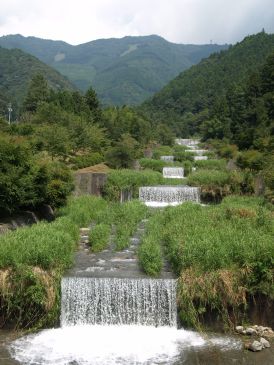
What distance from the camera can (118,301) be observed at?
1239cm

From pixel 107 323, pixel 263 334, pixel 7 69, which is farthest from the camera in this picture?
pixel 7 69

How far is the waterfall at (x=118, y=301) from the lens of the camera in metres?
12.3

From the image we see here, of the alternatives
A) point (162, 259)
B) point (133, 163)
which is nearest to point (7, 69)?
point (133, 163)

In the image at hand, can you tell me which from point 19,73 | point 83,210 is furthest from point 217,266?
point 19,73

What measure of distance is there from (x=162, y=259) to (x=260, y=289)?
3.44 m

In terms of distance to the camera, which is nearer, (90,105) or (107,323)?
(107,323)

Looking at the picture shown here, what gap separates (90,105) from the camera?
51000 millimetres

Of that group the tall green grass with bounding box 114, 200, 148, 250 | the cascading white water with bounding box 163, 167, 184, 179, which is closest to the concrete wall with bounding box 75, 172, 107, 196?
the tall green grass with bounding box 114, 200, 148, 250

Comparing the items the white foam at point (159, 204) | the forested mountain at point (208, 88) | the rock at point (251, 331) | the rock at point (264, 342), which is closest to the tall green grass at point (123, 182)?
Answer: the white foam at point (159, 204)

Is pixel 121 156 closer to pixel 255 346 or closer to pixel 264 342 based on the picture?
pixel 264 342

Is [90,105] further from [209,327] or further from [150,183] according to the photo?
[209,327]

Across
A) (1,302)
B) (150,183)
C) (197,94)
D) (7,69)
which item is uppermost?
(7,69)

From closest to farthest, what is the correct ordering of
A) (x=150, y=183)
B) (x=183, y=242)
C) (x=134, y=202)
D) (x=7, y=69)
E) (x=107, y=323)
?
1. (x=107, y=323)
2. (x=183, y=242)
3. (x=134, y=202)
4. (x=150, y=183)
5. (x=7, y=69)

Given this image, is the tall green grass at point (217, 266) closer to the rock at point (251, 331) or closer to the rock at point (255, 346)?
the rock at point (251, 331)
